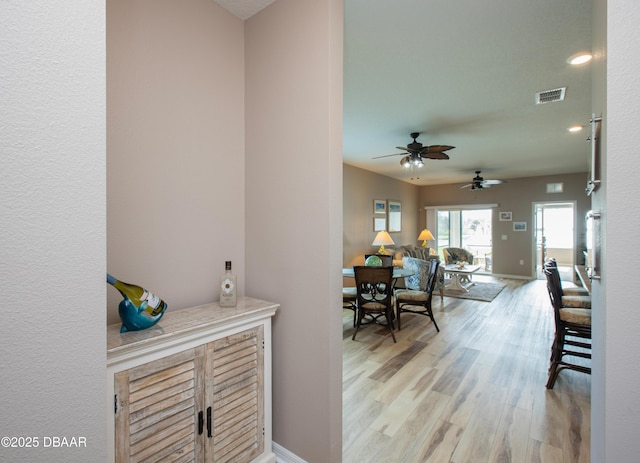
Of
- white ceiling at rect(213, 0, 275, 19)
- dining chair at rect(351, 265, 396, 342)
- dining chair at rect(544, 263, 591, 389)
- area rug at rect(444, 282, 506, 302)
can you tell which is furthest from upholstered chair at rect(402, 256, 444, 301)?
white ceiling at rect(213, 0, 275, 19)

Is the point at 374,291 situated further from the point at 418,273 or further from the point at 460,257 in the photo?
the point at 460,257

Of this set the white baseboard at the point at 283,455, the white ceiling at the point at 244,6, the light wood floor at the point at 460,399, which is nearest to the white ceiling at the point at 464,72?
the white ceiling at the point at 244,6

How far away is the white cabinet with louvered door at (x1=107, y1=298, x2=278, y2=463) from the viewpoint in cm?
115

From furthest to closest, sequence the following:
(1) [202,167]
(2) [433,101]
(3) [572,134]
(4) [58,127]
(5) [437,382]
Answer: (3) [572,134] → (2) [433,101] → (5) [437,382] → (1) [202,167] → (4) [58,127]

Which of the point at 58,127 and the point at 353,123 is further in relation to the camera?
the point at 353,123

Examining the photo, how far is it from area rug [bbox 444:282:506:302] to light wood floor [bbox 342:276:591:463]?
1.74 m

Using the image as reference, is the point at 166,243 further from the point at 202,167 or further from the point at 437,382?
the point at 437,382

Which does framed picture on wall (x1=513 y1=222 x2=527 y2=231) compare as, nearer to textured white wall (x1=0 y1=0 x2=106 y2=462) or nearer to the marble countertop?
the marble countertop

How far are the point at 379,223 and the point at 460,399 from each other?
5.15 m

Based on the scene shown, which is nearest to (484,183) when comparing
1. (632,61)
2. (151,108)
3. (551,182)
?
(551,182)

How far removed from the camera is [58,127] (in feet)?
2.64

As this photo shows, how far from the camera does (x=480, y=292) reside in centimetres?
652

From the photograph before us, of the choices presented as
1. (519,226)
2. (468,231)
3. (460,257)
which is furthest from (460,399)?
(468,231)

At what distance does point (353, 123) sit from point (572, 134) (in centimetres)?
329
